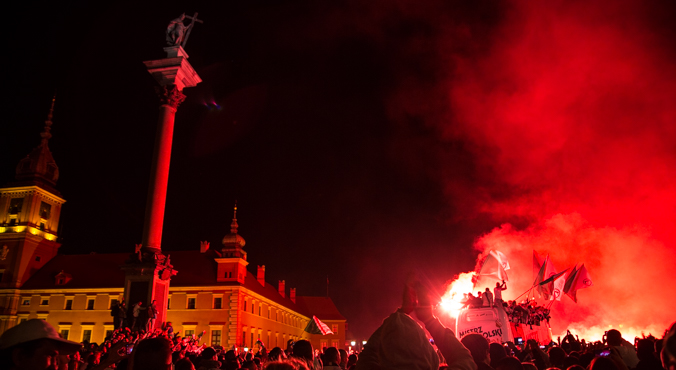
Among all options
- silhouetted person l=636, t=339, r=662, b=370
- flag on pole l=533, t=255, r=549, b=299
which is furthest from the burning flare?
silhouetted person l=636, t=339, r=662, b=370

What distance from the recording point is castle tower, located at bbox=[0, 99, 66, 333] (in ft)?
175

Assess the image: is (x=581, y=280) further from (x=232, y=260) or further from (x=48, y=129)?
(x=48, y=129)

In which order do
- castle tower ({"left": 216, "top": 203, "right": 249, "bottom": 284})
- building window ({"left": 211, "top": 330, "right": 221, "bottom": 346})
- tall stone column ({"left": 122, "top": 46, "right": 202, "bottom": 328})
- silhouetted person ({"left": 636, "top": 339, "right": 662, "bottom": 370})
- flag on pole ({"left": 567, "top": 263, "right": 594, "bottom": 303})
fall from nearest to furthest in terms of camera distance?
1. silhouetted person ({"left": 636, "top": 339, "right": 662, "bottom": 370})
2. tall stone column ({"left": 122, "top": 46, "right": 202, "bottom": 328})
3. flag on pole ({"left": 567, "top": 263, "right": 594, "bottom": 303})
4. building window ({"left": 211, "top": 330, "right": 221, "bottom": 346})
5. castle tower ({"left": 216, "top": 203, "right": 249, "bottom": 284})

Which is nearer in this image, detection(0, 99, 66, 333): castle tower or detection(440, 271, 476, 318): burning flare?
detection(440, 271, 476, 318): burning flare

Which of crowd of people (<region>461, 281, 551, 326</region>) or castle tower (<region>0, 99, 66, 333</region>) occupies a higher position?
castle tower (<region>0, 99, 66, 333</region>)

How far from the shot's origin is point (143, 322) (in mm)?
19484

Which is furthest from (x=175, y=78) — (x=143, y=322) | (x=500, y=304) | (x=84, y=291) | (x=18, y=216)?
(x=18, y=216)

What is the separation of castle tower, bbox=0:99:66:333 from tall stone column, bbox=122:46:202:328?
139 feet

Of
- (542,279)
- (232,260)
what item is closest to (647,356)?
(542,279)

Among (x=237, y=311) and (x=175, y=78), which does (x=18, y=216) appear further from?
(x=175, y=78)

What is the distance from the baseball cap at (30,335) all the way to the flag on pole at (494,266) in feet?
80.7

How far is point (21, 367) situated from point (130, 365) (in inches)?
36.8

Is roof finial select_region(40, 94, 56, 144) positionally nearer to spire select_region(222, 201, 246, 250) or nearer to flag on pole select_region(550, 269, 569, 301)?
spire select_region(222, 201, 246, 250)

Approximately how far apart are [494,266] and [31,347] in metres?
25.4
